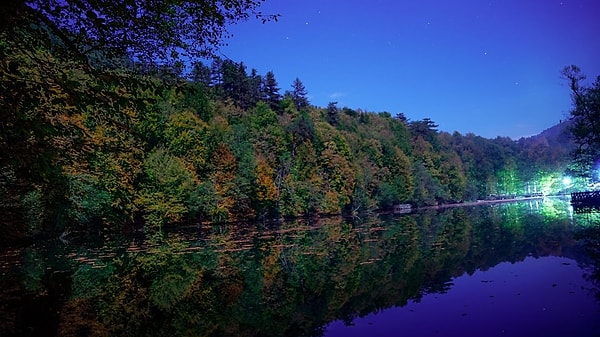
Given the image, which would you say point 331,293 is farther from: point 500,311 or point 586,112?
point 586,112

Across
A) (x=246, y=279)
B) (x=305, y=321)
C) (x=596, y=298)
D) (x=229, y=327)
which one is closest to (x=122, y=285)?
(x=246, y=279)

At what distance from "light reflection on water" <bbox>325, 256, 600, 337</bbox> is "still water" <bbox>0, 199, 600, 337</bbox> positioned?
2cm

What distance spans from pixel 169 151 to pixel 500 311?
45.3m

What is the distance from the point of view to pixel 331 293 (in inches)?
456

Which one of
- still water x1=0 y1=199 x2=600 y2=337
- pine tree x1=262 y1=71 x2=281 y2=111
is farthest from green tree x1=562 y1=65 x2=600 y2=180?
pine tree x1=262 y1=71 x2=281 y2=111

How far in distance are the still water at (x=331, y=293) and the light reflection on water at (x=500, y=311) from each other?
23 mm

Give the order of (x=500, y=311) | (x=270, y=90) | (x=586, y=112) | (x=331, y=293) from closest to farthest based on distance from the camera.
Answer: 1. (x=500, y=311)
2. (x=331, y=293)
3. (x=586, y=112)
4. (x=270, y=90)

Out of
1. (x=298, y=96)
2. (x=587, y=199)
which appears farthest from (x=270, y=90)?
(x=587, y=199)

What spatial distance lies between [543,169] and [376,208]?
84735 millimetres

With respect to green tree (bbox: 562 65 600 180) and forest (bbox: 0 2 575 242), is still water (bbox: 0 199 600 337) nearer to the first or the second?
forest (bbox: 0 2 575 242)

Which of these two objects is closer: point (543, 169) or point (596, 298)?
point (596, 298)

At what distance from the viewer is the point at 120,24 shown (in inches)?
253

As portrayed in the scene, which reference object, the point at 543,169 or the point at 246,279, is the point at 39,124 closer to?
the point at 246,279

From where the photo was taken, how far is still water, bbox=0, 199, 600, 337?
341 inches
